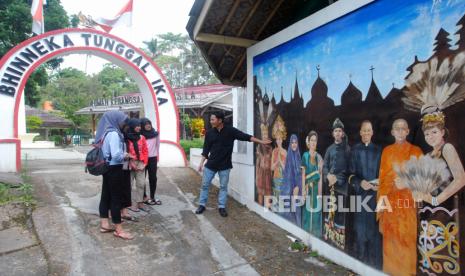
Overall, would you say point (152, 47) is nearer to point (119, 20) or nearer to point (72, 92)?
point (72, 92)

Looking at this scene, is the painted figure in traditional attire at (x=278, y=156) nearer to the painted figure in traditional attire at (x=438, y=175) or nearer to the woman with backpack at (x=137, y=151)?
the woman with backpack at (x=137, y=151)

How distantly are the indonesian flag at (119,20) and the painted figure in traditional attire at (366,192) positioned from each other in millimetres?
10001

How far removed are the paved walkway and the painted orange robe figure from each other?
0.70 meters

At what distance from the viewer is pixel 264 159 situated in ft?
18.7

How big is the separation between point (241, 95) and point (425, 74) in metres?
7.08

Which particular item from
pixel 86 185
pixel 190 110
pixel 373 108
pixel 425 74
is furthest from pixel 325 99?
pixel 190 110

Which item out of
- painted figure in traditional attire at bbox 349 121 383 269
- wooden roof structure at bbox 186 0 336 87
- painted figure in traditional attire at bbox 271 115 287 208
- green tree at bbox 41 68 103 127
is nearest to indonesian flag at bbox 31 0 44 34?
wooden roof structure at bbox 186 0 336 87

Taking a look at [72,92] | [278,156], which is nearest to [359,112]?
[278,156]

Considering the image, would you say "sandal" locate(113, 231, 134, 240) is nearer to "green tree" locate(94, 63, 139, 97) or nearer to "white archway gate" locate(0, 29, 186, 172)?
"white archway gate" locate(0, 29, 186, 172)

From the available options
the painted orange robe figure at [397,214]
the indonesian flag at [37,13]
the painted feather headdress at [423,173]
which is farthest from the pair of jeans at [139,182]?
the indonesian flag at [37,13]

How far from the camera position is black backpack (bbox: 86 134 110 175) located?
14.7 ft

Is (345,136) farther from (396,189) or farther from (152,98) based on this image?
(152,98)

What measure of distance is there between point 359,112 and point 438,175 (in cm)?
101

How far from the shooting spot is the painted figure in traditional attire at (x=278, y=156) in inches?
204
